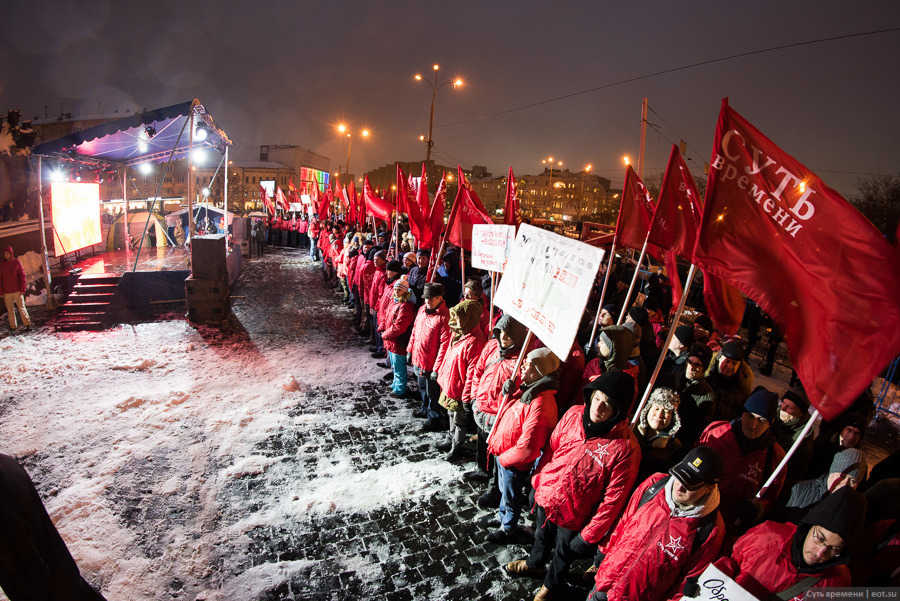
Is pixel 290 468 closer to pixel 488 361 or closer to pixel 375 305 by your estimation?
pixel 488 361

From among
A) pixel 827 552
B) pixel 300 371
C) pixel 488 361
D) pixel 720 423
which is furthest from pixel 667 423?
pixel 300 371

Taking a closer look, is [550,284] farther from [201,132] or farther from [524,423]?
[201,132]

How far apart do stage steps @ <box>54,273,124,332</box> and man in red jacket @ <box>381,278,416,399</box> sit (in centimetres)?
794

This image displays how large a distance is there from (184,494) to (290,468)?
1.10m

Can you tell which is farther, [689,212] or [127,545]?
[689,212]

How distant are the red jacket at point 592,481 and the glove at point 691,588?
0.74 metres

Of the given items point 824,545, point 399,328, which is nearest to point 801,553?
point 824,545

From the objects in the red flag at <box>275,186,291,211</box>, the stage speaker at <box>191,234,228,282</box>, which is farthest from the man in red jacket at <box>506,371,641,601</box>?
the red flag at <box>275,186,291,211</box>

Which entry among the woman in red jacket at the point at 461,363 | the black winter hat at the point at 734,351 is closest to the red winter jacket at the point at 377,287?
the woman in red jacket at the point at 461,363

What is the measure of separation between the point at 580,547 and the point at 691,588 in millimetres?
1091

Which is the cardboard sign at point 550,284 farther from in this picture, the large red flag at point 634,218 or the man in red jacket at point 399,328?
the man in red jacket at point 399,328

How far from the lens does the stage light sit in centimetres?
1127

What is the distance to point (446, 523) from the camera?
4.20 m

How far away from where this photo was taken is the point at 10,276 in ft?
29.2
